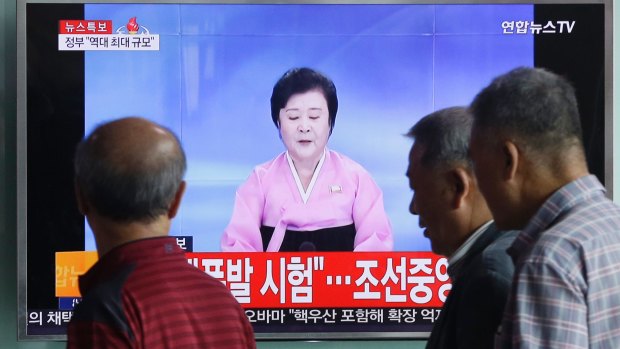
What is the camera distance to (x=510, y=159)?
4.29 ft

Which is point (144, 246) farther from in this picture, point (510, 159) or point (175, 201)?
point (510, 159)

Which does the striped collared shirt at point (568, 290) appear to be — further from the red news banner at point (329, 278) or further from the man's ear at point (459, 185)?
the red news banner at point (329, 278)

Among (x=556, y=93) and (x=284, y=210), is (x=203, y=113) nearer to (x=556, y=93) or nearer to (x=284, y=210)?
(x=284, y=210)

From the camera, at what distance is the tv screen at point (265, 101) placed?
3.05 m

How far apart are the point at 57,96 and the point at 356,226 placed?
1094 mm

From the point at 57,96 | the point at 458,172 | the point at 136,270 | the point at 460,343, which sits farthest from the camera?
the point at 57,96

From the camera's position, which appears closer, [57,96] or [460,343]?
[460,343]

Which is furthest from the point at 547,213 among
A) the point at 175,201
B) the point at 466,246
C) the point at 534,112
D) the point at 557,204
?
the point at 175,201

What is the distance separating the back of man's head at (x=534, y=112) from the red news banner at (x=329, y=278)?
1.78 m

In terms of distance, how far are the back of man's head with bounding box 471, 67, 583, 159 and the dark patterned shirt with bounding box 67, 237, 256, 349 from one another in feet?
1.59

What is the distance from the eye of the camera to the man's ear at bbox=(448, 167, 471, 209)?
1.64 metres

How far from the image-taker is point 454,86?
123 inches

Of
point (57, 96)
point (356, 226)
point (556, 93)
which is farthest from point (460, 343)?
point (57, 96)

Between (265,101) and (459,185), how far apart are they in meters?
1.52
